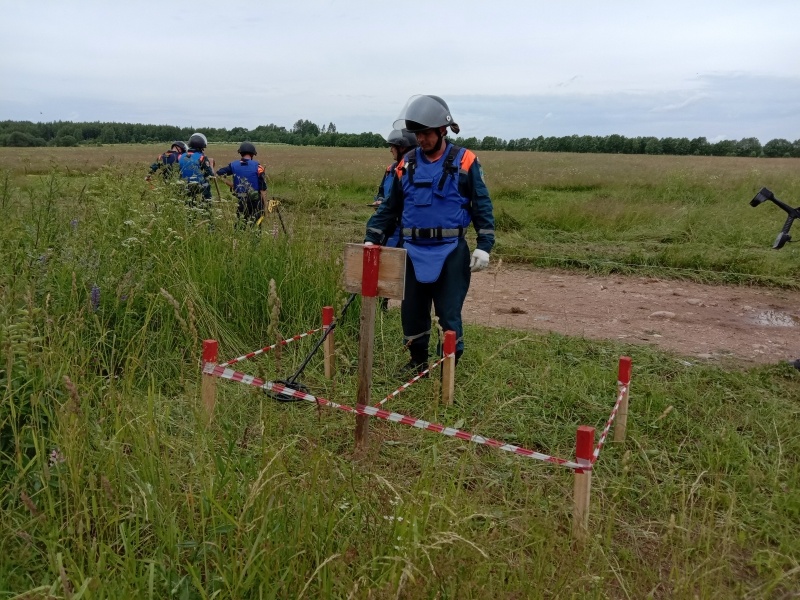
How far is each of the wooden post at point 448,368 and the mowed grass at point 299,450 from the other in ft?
0.31

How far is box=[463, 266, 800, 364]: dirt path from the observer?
5.85 metres

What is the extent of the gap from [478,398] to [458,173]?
149cm

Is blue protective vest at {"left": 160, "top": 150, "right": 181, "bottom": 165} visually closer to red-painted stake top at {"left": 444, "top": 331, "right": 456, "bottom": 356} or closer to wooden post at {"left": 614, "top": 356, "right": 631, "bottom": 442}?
red-painted stake top at {"left": 444, "top": 331, "right": 456, "bottom": 356}

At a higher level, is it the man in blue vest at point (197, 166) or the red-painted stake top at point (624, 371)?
the man in blue vest at point (197, 166)

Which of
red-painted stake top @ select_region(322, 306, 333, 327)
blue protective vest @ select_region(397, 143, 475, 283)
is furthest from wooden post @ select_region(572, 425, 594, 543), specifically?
red-painted stake top @ select_region(322, 306, 333, 327)

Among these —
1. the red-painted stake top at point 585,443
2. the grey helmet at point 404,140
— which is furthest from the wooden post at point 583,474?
the grey helmet at point 404,140

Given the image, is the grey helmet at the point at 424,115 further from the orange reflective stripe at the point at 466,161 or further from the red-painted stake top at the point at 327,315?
the red-painted stake top at the point at 327,315

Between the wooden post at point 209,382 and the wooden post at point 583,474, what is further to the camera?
the wooden post at point 209,382

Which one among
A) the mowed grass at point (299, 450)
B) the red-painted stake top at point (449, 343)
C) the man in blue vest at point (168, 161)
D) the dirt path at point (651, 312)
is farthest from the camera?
the man in blue vest at point (168, 161)

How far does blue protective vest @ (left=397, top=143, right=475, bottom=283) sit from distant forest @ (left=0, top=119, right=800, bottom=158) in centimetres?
5568

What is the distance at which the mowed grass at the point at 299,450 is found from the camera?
2.03 meters

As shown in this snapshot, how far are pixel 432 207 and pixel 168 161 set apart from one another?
6.32m

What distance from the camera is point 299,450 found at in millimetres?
2961

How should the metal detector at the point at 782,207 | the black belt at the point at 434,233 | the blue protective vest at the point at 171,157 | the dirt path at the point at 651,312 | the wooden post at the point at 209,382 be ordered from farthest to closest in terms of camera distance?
the blue protective vest at the point at 171,157, the dirt path at the point at 651,312, the metal detector at the point at 782,207, the black belt at the point at 434,233, the wooden post at the point at 209,382
